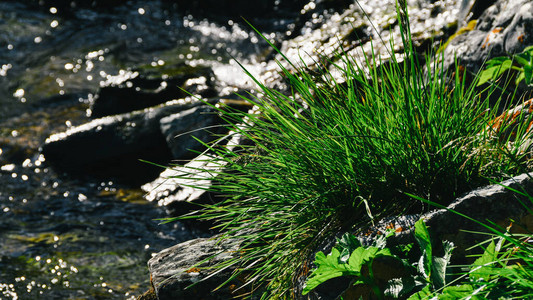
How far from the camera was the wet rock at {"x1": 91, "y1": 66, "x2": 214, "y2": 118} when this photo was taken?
8719 mm

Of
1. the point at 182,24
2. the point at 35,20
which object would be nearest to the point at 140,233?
the point at 182,24

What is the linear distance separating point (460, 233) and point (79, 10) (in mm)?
12737

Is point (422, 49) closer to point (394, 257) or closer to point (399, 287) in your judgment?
point (394, 257)

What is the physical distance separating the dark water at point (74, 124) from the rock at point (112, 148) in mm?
263

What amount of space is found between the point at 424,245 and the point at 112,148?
5.86 m

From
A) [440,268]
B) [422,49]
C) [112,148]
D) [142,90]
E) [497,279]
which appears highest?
[497,279]

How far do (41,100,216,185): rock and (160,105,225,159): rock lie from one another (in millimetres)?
359

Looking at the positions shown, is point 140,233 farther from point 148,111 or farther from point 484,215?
point 484,215

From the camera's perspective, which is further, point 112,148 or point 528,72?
point 112,148

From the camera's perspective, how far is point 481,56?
4660mm

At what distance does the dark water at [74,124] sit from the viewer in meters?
5.41

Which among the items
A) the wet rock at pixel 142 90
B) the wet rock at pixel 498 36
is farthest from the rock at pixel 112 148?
the wet rock at pixel 498 36

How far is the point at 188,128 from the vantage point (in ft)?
23.3

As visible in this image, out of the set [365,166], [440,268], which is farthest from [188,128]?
[440,268]
